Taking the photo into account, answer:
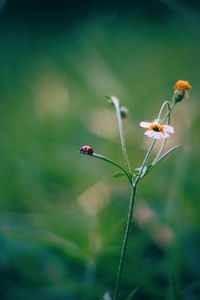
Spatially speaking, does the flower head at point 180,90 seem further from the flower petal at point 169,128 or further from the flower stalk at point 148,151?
the flower petal at point 169,128

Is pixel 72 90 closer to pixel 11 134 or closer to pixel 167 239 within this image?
pixel 11 134

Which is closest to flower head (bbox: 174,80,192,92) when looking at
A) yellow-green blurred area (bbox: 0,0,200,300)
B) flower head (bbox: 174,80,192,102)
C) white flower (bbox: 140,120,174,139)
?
flower head (bbox: 174,80,192,102)

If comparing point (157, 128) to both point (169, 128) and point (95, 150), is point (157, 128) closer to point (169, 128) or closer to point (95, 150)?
A: point (169, 128)

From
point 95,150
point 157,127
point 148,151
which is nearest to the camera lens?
A: point 148,151

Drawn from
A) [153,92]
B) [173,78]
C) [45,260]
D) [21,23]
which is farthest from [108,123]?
[21,23]

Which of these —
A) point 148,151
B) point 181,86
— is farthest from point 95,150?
point 148,151

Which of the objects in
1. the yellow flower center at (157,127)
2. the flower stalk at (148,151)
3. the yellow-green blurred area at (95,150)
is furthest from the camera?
the yellow-green blurred area at (95,150)

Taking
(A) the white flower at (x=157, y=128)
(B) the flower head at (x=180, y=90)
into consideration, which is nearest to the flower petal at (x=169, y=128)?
(A) the white flower at (x=157, y=128)

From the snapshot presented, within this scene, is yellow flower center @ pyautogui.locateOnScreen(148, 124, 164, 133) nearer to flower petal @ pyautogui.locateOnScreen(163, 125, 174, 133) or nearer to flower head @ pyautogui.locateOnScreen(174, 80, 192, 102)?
flower petal @ pyautogui.locateOnScreen(163, 125, 174, 133)
